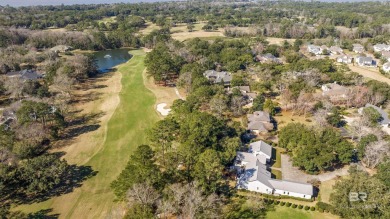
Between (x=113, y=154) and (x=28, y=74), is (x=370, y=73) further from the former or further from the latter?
(x=28, y=74)

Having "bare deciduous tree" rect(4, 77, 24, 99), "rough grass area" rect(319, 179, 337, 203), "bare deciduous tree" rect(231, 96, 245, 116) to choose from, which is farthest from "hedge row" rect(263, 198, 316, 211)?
"bare deciduous tree" rect(4, 77, 24, 99)

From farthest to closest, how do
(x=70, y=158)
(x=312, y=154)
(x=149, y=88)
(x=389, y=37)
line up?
(x=389, y=37) → (x=149, y=88) → (x=70, y=158) → (x=312, y=154)

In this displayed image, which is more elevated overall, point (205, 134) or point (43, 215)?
point (205, 134)

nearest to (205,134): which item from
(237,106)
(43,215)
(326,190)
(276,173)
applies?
(276,173)

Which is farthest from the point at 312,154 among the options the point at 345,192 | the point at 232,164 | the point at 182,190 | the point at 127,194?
the point at 127,194

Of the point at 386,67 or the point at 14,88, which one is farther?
the point at 386,67

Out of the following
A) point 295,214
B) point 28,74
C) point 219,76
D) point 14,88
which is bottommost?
point 295,214

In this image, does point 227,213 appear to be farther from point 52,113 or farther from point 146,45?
point 146,45
